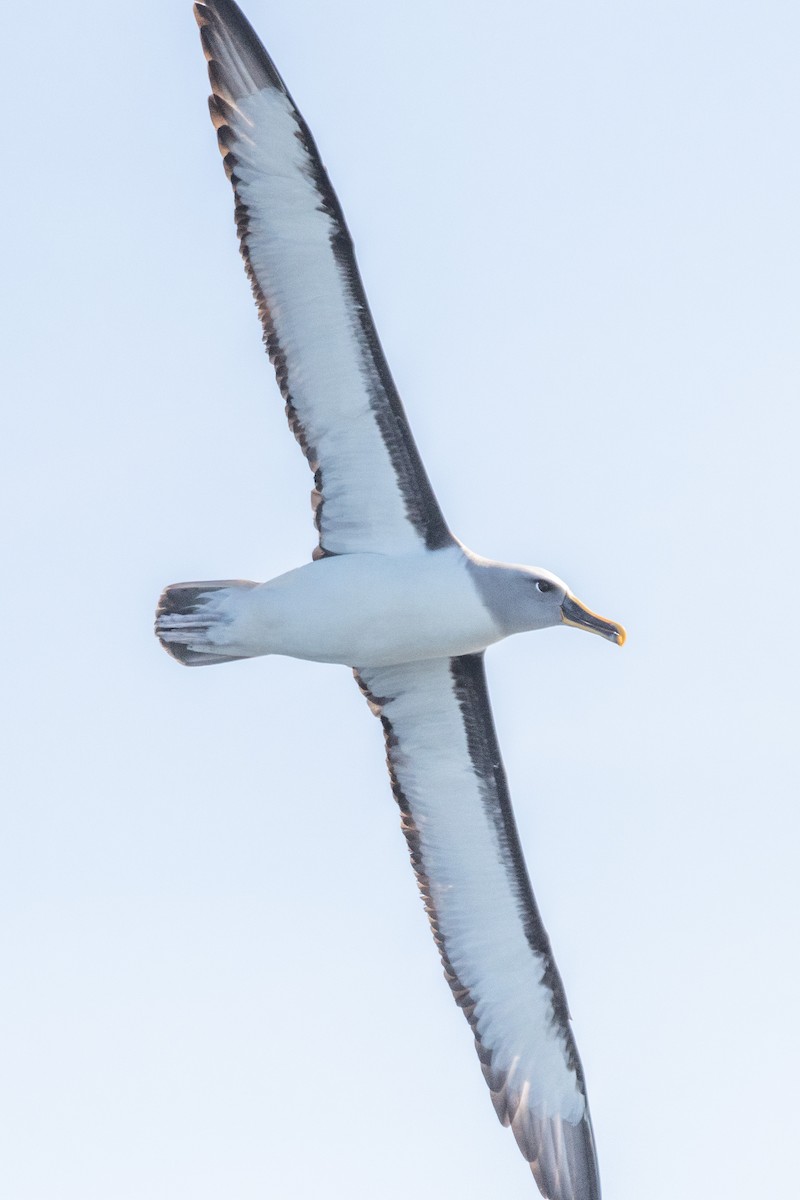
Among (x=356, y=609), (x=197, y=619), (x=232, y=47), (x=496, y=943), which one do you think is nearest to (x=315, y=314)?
(x=232, y=47)

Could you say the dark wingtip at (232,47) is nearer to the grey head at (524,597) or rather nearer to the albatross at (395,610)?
the albatross at (395,610)

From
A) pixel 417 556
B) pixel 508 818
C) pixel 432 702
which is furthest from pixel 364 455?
pixel 508 818

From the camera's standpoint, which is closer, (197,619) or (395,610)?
(395,610)

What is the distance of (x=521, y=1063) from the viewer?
19.4 meters

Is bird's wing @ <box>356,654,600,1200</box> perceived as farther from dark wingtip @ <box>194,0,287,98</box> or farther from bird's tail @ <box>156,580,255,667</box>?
dark wingtip @ <box>194,0,287,98</box>

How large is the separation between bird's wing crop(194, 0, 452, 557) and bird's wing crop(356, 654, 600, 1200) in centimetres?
227

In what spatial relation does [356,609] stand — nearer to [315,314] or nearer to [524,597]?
[524,597]

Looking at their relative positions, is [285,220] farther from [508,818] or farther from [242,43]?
[508,818]

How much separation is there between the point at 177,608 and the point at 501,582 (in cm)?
254

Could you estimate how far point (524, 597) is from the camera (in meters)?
17.5

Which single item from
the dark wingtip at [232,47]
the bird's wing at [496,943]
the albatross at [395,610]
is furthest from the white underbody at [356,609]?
the dark wingtip at [232,47]

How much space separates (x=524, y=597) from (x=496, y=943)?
11.7ft

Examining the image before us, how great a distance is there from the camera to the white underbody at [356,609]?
676 inches

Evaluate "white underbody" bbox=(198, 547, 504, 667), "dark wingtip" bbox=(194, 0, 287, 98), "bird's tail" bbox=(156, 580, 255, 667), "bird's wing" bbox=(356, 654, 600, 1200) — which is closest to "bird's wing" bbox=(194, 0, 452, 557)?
"dark wingtip" bbox=(194, 0, 287, 98)
